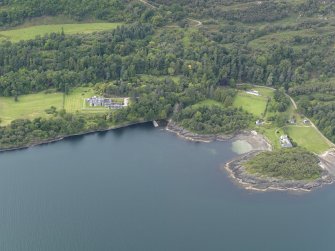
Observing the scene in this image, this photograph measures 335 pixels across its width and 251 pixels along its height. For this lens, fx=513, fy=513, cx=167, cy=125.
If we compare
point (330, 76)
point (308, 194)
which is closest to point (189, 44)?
point (330, 76)

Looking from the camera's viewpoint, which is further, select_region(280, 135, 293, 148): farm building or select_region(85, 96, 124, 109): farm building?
select_region(85, 96, 124, 109): farm building

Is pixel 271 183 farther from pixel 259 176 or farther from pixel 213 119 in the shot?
pixel 213 119

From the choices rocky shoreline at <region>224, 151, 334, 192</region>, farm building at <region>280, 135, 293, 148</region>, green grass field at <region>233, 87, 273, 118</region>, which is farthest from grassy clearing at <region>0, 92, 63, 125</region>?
farm building at <region>280, 135, 293, 148</region>

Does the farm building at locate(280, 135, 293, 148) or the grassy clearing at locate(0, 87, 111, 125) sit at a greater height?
the farm building at locate(280, 135, 293, 148)

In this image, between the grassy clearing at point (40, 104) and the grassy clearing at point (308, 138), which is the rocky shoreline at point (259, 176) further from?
the grassy clearing at point (40, 104)

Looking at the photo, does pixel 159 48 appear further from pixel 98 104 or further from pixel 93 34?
pixel 98 104

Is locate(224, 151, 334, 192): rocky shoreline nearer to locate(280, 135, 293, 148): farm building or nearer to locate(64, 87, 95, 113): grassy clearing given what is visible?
locate(280, 135, 293, 148): farm building
